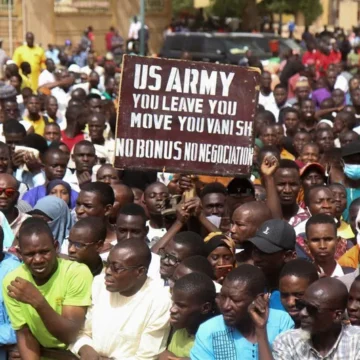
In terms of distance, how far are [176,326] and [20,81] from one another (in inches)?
430

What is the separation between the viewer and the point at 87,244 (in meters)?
7.27

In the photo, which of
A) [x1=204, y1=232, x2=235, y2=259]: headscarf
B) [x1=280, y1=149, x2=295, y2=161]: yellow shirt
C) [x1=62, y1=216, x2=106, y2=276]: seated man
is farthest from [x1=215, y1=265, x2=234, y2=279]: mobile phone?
[x1=280, y1=149, x2=295, y2=161]: yellow shirt

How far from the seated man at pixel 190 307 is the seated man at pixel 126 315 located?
105 mm

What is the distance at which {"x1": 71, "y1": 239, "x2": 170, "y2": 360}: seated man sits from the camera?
6.59 meters

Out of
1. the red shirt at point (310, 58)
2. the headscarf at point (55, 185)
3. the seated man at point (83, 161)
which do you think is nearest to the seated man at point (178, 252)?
the headscarf at point (55, 185)

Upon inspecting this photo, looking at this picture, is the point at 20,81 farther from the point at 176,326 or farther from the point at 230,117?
the point at 176,326

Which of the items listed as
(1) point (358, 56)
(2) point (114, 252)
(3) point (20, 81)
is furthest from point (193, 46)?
(2) point (114, 252)

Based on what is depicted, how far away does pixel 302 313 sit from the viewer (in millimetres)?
5922

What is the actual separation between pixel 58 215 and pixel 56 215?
0.01m

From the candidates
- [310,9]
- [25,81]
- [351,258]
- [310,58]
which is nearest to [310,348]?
[351,258]

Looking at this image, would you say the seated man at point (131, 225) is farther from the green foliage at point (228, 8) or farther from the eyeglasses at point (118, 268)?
the green foliage at point (228, 8)

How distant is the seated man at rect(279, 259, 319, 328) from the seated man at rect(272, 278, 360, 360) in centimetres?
60

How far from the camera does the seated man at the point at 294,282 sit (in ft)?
21.5

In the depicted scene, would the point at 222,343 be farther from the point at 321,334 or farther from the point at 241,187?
the point at 241,187
